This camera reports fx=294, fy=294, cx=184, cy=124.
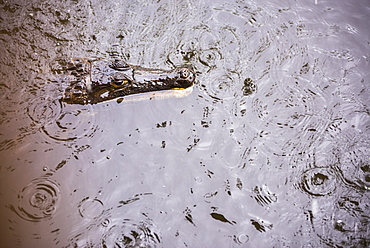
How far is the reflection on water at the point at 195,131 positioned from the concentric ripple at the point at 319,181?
12 mm

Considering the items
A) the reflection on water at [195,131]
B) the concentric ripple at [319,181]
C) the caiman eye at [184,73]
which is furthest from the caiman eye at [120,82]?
the concentric ripple at [319,181]

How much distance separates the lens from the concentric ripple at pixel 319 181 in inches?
129

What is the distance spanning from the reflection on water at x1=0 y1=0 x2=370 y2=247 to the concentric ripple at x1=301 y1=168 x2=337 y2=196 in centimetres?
1

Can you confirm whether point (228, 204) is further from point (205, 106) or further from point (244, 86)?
point (244, 86)

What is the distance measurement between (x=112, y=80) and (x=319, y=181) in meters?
2.61

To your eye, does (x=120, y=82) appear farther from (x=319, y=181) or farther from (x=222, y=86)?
(x=319, y=181)

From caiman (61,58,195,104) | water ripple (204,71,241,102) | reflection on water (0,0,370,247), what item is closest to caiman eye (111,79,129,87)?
caiman (61,58,195,104)

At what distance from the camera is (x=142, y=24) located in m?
4.06

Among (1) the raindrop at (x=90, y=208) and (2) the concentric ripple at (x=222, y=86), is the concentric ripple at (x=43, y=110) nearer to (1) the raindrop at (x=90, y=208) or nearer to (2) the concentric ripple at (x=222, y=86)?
(1) the raindrop at (x=90, y=208)

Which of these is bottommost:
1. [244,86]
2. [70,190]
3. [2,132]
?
[70,190]

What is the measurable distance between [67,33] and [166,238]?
9.43 feet

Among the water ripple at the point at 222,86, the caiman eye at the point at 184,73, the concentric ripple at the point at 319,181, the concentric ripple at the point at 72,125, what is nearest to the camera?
the concentric ripple at the point at 319,181

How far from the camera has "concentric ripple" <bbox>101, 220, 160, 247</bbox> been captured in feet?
9.71

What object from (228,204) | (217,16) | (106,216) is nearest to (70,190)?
(106,216)
